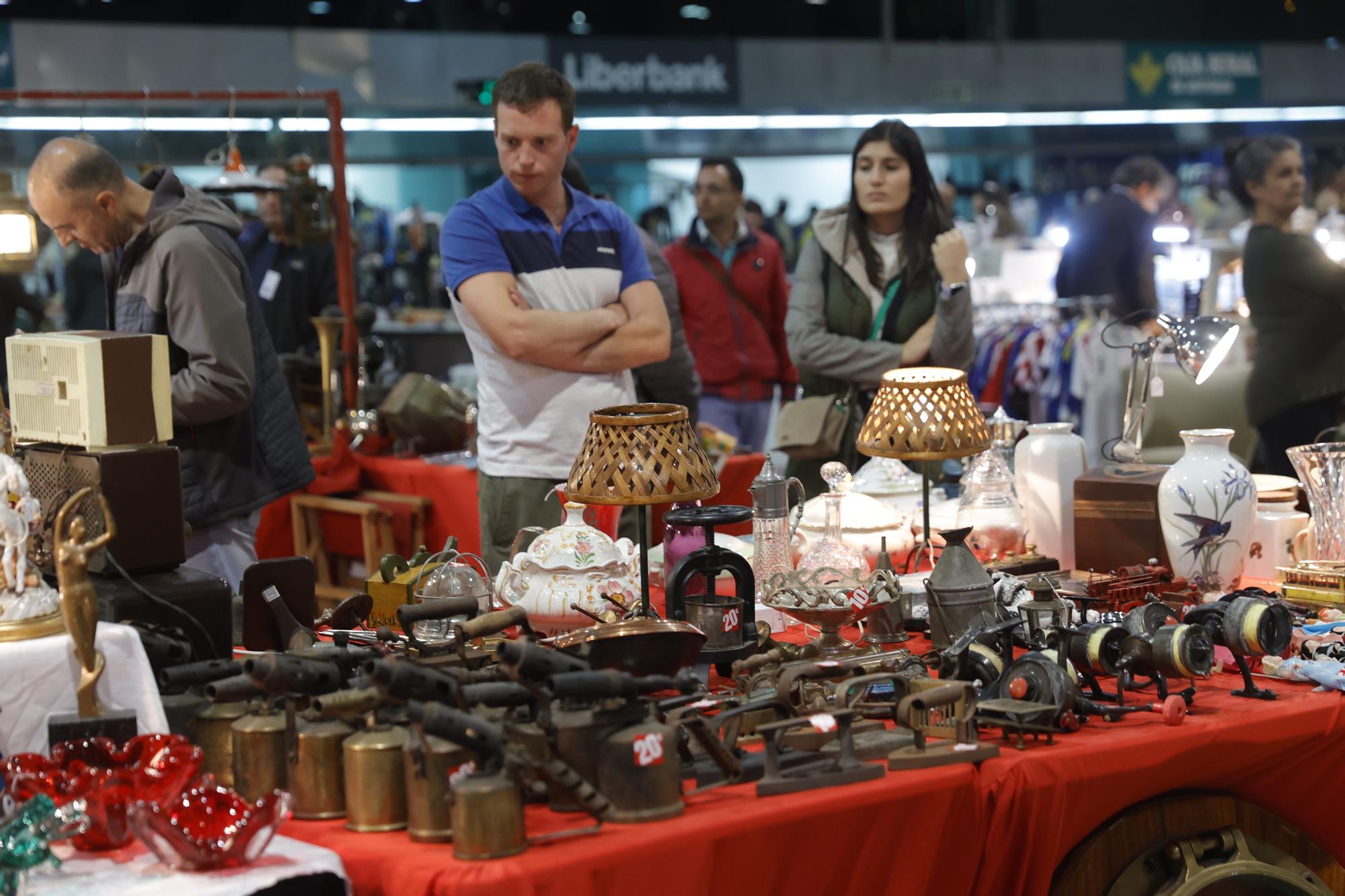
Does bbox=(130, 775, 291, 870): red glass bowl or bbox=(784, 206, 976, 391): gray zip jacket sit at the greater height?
bbox=(784, 206, 976, 391): gray zip jacket

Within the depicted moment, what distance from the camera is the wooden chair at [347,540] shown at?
4816mm

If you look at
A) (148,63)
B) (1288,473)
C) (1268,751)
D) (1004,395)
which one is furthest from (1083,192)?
(1268,751)

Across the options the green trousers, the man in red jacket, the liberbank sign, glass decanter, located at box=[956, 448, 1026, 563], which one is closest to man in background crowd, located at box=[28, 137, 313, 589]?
the green trousers

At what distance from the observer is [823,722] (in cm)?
188

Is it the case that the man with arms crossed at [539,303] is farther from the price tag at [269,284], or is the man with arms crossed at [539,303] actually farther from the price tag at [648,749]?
the price tag at [269,284]

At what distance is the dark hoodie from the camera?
3.29 m

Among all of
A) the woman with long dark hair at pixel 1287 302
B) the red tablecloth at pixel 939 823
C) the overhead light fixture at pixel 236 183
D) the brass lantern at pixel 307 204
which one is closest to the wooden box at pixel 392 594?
the red tablecloth at pixel 939 823

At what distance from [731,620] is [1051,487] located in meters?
0.97

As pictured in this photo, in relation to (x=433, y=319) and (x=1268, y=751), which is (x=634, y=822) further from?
(x=433, y=319)

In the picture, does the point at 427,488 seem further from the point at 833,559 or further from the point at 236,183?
the point at 833,559

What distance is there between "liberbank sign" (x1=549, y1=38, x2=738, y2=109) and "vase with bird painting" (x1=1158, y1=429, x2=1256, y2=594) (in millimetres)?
9185

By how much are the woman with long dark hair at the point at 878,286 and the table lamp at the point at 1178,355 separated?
2.36ft

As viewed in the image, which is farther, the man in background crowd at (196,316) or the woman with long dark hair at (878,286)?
the woman with long dark hair at (878,286)

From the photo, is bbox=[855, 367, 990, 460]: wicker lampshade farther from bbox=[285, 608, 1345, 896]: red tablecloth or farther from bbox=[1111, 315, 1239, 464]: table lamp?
bbox=[285, 608, 1345, 896]: red tablecloth
